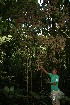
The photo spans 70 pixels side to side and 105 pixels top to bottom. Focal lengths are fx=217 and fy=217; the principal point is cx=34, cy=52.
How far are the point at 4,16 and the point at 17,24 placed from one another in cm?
55

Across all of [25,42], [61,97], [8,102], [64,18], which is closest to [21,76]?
[8,102]

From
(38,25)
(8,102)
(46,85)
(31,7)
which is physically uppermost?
(31,7)

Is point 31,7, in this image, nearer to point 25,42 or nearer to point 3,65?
point 25,42

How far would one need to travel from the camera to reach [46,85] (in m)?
10.2

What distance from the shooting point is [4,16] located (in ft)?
13.1

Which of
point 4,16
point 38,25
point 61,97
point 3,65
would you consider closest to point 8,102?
point 61,97

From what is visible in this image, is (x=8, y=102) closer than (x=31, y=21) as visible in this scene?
No

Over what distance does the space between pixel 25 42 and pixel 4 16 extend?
4.09ft

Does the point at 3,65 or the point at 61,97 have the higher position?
the point at 3,65

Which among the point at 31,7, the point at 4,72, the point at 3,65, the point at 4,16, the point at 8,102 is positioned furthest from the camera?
the point at 3,65

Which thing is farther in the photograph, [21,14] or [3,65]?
[3,65]

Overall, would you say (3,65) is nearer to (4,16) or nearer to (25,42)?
(25,42)

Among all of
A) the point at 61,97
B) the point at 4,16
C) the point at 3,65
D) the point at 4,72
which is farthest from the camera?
the point at 3,65

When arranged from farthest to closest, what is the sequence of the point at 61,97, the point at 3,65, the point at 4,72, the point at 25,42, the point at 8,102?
the point at 3,65 → the point at 4,72 → the point at 8,102 → the point at 61,97 → the point at 25,42
